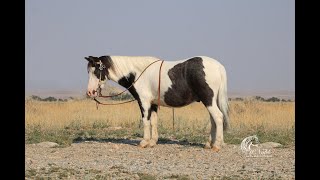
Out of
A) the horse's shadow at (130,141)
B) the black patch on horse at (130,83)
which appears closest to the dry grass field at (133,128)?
the horse's shadow at (130,141)

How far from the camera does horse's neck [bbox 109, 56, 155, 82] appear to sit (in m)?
12.3

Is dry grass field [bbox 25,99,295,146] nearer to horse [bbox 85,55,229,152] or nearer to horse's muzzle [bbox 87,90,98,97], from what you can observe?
horse's muzzle [bbox 87,90,98,97]

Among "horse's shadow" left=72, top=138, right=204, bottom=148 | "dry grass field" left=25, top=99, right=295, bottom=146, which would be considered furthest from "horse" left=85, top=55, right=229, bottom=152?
"dry grass field" left=25, top=99, right=295, bottom=146

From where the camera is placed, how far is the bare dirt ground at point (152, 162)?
8.26 meters

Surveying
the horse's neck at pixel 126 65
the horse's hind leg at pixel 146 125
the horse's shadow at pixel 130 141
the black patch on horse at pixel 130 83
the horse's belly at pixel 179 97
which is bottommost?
the horse's shadow at pixel 130 141

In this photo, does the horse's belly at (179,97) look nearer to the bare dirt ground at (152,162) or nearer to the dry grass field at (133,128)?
the bare dirt ground at (152,162)

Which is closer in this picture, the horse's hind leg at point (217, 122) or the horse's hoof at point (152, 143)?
the horse's hind leg at point (217, 122)

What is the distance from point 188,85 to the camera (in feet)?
37.5

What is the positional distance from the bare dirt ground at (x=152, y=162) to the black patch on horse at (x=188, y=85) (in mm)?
1223

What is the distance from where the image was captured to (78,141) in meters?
13.6

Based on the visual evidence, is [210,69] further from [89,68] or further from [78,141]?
[78,141]
